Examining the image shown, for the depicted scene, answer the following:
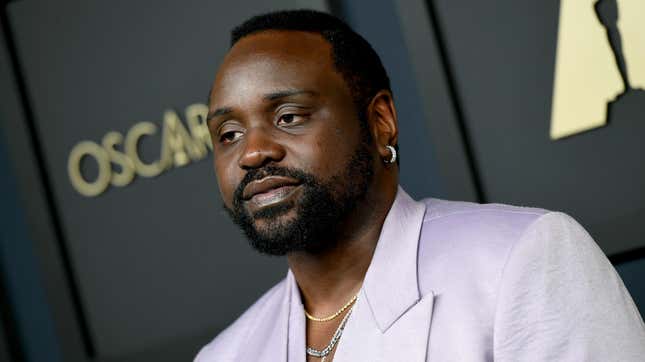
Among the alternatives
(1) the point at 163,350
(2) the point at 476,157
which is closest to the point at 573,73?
(2) the point at 476,157

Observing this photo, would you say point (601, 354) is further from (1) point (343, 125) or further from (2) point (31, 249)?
(2) point (31, 249)

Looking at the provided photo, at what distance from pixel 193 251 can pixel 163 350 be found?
28 centimetres

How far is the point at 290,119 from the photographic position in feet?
4.67

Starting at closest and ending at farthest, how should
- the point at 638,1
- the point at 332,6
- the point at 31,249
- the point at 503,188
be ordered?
the point at 638,1 → the point at 503,188 → the point at 332,6 → the point at 31,249

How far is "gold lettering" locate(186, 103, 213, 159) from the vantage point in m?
2.35

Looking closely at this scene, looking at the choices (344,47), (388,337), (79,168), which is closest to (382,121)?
(344,47)

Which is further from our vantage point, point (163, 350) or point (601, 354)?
point (163, 350)

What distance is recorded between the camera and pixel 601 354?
119 cm

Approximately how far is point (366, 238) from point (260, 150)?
241 mm

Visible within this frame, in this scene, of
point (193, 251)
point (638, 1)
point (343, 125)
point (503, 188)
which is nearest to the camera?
point (343, 125)

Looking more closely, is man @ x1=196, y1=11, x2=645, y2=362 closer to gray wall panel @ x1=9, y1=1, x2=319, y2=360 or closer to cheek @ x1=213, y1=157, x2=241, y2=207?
cheek @ x1=213, y1=157, x2=241, y2=207

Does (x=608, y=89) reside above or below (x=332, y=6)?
below

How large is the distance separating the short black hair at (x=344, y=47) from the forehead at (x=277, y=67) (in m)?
0.02

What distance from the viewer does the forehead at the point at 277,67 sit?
56.5 inches
